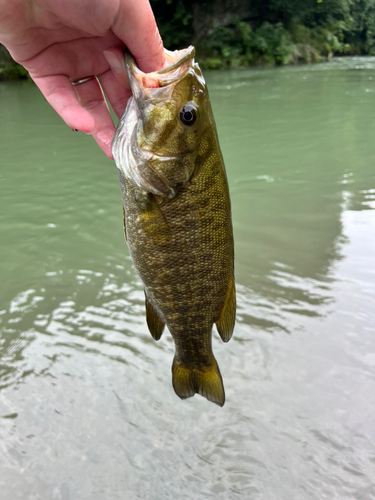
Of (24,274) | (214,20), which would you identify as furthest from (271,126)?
(214,20)

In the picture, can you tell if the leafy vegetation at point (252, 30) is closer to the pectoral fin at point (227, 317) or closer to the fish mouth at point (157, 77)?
the fish mouth at point (157, 77)

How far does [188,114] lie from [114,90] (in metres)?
0.78

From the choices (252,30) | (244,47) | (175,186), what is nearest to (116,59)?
(175,186)

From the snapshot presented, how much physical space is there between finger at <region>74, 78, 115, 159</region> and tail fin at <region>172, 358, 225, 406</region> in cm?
127

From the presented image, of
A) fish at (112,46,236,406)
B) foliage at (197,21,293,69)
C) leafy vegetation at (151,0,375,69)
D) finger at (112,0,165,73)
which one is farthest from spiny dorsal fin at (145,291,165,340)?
foliage at (197,21,293,69)

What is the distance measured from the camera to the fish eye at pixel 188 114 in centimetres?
168

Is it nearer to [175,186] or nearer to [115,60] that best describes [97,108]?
[115,60]

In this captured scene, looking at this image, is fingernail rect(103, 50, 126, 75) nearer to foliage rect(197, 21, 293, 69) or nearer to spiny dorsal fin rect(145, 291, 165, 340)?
spiny dorsal fin rect(145, 291, 165, 340)

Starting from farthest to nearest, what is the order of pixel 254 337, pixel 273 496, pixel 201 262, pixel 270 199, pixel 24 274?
pixel 270 199 < pixel 24 274 < pixel 254 337 < pixel 273 496 < pixel 201 262

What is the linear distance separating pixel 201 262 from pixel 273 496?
1.66 m

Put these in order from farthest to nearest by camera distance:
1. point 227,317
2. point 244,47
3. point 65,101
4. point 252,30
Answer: point 252,30 < point 244,47 < point 65,101 < point 227,317

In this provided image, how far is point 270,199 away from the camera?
5785 mm

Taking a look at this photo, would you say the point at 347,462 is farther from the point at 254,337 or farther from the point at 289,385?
the point at 254,337

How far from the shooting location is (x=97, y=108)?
235 cm
